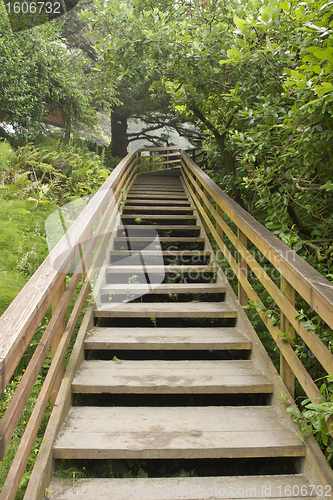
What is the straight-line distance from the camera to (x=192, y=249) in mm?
4523

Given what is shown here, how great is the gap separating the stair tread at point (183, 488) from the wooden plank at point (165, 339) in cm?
96

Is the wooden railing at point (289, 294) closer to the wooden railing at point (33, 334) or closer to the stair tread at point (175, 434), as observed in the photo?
the stair tread at point (175, 434)

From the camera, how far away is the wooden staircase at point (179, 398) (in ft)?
5.34

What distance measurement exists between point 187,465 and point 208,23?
4389mm

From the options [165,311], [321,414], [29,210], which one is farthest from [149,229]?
[321,414]

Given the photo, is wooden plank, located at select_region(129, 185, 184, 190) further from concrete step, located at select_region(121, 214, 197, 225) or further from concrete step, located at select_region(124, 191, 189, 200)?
concrete step, located at select_region(121, 214, 197, 225)

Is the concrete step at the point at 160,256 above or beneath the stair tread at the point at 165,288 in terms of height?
above

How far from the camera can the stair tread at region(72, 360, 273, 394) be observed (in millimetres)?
2100

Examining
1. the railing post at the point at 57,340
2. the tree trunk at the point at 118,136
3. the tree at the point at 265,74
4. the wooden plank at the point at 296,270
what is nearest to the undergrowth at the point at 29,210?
the railing post at the point at 57,340

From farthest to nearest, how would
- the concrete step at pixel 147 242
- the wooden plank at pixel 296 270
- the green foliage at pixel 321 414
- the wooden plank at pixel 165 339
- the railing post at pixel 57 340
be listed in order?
the concrete step at pixel 147 242, the wooden plank at pixel 165 339, the railing post at pixel 57 340, the wooden plank at pixel 296 270, the green foliage at pixel 321 414

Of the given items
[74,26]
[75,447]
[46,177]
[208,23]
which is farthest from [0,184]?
[74,26]

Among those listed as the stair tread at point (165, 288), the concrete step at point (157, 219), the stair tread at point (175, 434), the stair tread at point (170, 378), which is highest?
the concrete step at point (157, 219)

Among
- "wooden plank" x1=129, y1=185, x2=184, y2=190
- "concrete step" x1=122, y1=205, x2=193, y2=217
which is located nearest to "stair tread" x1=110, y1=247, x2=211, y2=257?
"concrete step" x1=122, y1=205, x2=193, y2=217

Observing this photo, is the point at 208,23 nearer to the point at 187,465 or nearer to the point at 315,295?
the point at 315,295
